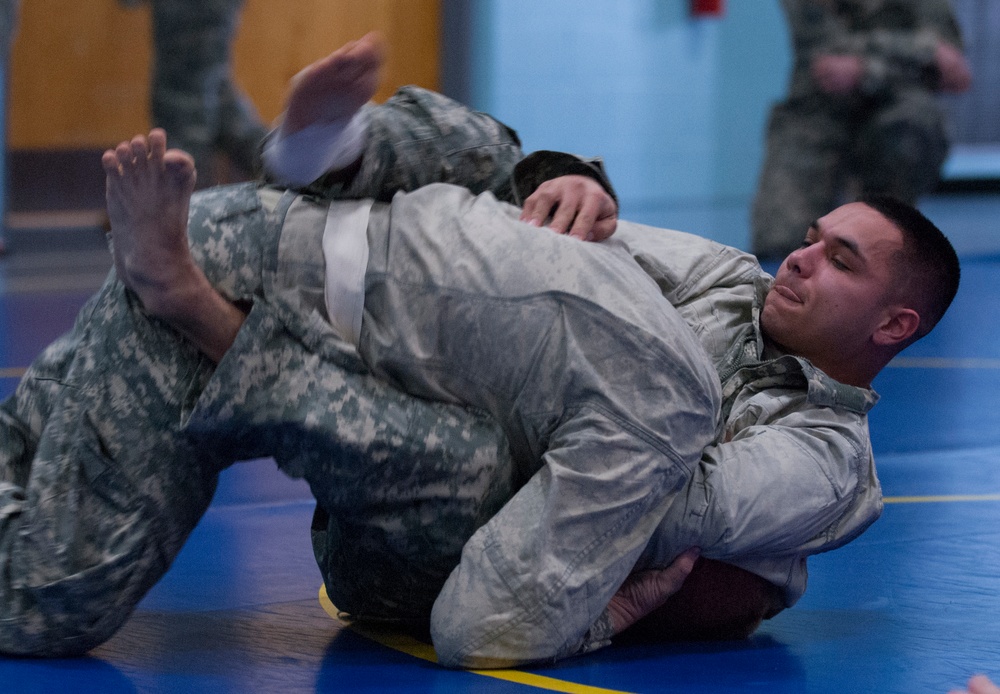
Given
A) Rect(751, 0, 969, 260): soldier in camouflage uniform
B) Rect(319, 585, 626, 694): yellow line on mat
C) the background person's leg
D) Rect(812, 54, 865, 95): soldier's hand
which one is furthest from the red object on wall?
Rect(319, 585, 626, 694): yellow line on mat

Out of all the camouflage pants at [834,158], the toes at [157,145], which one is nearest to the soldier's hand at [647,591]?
the toes at [157,145]

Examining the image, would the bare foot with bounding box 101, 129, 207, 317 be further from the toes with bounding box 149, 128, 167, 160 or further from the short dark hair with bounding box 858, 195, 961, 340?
the short dark hair with bounding box 858, 195, 961, 340

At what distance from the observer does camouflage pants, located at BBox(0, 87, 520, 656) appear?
1756 millimetres

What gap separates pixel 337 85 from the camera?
1.76 m

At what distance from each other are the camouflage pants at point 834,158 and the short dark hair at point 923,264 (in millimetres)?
3944

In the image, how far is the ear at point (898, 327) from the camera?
81.3 inches

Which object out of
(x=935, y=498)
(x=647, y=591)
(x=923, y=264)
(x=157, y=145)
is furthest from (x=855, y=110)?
(x=157, y=145)

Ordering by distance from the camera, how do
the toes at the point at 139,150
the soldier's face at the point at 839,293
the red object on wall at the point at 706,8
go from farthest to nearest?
the red object on wall at the point at 706,8
the soldier's face at the point at 839,293
the toes at the point at 139,150

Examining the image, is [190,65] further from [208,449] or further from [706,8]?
[208,449]

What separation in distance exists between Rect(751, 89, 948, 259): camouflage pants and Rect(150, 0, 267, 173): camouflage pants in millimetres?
2286

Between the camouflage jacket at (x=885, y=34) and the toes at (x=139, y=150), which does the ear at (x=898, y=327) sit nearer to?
the toes at (x=139, y=150)

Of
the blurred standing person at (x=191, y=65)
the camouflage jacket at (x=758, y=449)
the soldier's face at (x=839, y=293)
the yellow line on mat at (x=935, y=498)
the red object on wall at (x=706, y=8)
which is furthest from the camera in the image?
the red object on wall at (x=706, y=8)

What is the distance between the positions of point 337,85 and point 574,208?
368 millimetres

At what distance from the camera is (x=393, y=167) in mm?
1950
